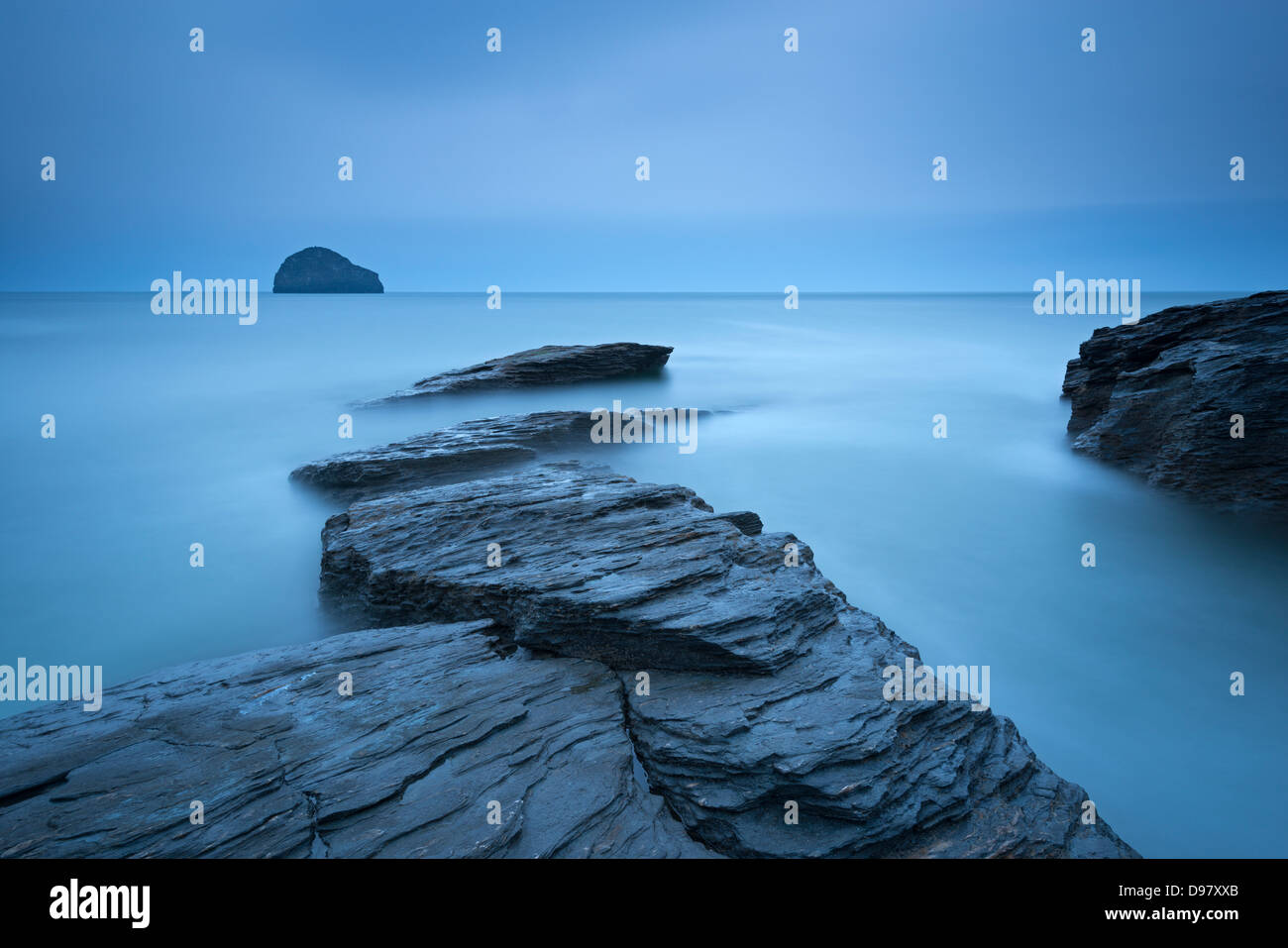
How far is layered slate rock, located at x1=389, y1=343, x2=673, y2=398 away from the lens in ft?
74.9

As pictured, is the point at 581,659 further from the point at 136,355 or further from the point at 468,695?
the point at 136,355

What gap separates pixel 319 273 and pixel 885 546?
184043 millimetres

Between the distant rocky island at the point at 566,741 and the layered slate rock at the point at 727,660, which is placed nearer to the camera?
the distant rocky island at the point at 566,741

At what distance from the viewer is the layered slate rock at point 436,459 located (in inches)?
513

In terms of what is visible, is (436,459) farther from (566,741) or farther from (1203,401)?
(1203,401)

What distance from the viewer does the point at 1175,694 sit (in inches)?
316

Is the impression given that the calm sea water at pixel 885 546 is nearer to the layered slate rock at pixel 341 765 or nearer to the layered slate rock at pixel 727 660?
the layered slate rock at pixel 727 660

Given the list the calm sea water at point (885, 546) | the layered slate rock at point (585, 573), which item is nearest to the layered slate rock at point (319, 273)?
the calm sea water at point (885, 546)

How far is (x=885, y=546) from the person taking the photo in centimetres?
Result: 1216

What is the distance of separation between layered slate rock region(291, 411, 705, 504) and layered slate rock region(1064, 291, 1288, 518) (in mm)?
12466

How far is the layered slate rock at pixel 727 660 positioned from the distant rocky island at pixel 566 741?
1.0 inches

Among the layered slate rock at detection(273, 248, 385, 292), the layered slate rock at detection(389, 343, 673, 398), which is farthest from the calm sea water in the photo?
the layered slate rock at detection(273, 248, 385, 292)

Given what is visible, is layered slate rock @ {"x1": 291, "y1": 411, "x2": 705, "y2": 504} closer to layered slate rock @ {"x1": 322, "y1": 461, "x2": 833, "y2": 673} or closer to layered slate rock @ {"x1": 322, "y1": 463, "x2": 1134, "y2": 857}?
layered slate rock @ {"x1": 322, "y1": 461, "x2": 833, "y2": 673}

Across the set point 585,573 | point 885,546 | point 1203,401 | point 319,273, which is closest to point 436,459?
point 585,573
